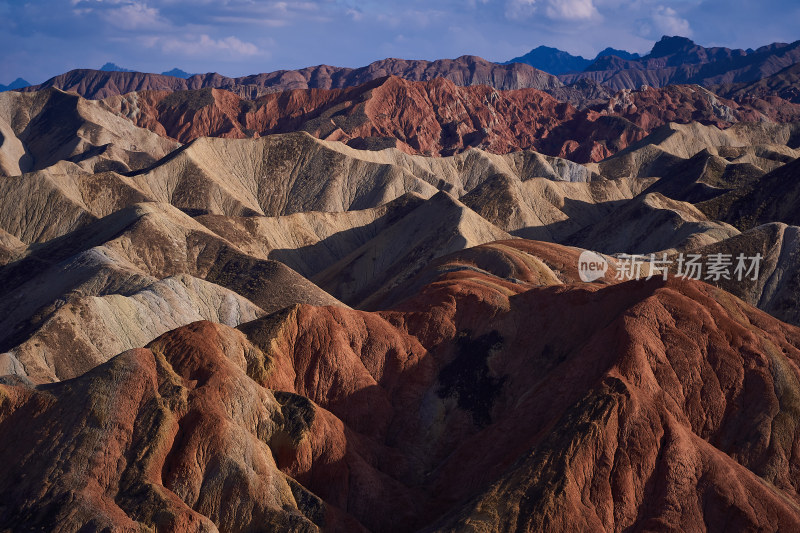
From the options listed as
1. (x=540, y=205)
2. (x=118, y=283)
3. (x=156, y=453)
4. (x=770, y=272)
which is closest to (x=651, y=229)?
(x=540, y=205)

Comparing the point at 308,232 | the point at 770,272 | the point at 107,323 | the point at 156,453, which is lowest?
the point at 107,323

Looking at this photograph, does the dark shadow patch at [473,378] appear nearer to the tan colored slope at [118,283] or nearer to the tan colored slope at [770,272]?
the tan colored slope at [118,283]

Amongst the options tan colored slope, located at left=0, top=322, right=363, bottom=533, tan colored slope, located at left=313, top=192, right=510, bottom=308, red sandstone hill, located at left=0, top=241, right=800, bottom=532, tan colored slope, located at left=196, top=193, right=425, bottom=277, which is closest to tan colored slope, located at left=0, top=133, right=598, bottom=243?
tan colored slope, located at left=196, top=193, right=425, bottom=277

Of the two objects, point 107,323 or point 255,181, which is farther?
point 255,181

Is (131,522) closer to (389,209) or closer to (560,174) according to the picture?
(389,209)

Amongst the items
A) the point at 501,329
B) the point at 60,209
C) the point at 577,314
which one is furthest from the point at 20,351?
the point at 60,209

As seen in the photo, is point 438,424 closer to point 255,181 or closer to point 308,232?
point 308,232

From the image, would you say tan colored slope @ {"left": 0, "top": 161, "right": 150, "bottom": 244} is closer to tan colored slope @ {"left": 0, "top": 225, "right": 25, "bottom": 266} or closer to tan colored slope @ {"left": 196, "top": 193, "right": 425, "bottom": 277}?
tan colored slope @ {"left": 0, "top": 225, "right": 25, "bottom": 266}

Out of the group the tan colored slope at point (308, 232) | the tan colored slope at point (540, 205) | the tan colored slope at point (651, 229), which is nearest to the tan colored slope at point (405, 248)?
the tan colored slope at point (308, 232)

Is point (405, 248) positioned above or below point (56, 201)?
above
